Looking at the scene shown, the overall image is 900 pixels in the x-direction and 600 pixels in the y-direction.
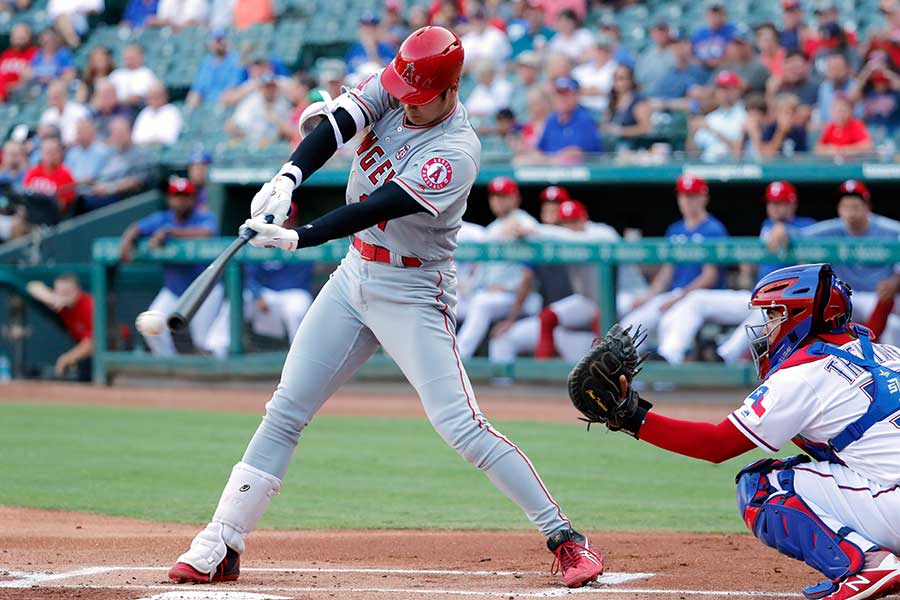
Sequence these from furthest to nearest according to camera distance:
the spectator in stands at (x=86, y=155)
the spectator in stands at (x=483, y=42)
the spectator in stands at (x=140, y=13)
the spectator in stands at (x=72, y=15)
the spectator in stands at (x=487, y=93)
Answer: the spectator in stands at (x=140, y=13) → the spectator in stands at (x=72, y=15) → the spectator in stands at (x=86, y=155) → the spectator in stands at (x=483, y=42) → the spectator in stands at (x=487, y=93)

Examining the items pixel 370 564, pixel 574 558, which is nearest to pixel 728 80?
pixel 370 564

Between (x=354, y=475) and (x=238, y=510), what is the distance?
8.47 ft

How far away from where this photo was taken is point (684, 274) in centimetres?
889

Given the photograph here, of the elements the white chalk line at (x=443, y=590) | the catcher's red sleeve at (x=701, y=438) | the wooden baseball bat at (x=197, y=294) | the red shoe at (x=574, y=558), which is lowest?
the white chalk line at (x=443, y=590)

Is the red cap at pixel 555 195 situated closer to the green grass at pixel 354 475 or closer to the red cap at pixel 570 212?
the red cap at pixel 570 212

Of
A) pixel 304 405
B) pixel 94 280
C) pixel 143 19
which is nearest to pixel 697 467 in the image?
pixel 304 405

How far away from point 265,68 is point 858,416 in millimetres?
10053

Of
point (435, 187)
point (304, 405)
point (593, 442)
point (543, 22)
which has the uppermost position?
point (543, 22)

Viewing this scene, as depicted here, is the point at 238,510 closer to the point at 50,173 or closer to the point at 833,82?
the point at 833,82

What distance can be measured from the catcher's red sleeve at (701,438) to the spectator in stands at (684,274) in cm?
529

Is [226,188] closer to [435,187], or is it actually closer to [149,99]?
[149,99]

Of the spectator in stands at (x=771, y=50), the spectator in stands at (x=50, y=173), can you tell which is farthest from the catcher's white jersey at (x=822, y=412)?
the spectator in stands at (x=50, y=173)

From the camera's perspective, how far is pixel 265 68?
41.7ft

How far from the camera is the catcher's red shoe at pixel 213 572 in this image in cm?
383
